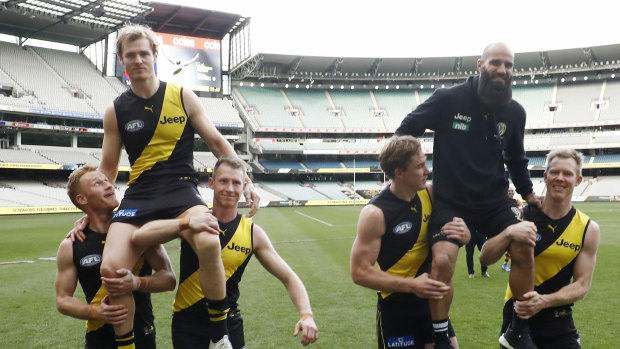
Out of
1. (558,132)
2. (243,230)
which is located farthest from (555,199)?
(558,132)

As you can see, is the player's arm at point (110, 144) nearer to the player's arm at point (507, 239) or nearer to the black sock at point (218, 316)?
the black sock at point (218, 316)

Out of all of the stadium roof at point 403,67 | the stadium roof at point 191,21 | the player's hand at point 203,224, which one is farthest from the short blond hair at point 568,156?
the stadium roof at point 403,67

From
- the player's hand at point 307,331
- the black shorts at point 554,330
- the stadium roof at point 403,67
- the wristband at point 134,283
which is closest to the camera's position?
the player's hand at point 307,331

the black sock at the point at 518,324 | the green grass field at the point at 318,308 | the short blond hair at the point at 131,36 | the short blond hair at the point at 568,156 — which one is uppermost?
the short blond hair at the point at 131,36

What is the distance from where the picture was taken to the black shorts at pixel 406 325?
383 centimetres

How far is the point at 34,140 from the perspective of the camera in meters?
46.6

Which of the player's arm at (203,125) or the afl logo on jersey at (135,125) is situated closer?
the afl logo on jersey at (135,125)

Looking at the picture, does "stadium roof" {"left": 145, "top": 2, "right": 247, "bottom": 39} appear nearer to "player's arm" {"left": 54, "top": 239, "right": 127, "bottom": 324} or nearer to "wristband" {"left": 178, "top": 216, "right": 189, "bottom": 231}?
"player's arm" {"left": 54, "top": 239, "right": 127, "bottom": 324}

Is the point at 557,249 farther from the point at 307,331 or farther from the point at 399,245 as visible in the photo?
the point at 307,331

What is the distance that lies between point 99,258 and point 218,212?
110cm

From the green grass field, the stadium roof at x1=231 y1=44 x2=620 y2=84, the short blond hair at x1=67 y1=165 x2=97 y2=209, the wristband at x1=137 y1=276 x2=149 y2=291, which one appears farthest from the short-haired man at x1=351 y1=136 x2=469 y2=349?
the stadium roof at x1=231 y1=44 x2=620 y2=84

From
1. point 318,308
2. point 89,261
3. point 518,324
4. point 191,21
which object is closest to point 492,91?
point 518,324

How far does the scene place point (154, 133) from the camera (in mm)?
4172

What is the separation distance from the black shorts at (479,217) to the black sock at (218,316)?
1758 millimetres
